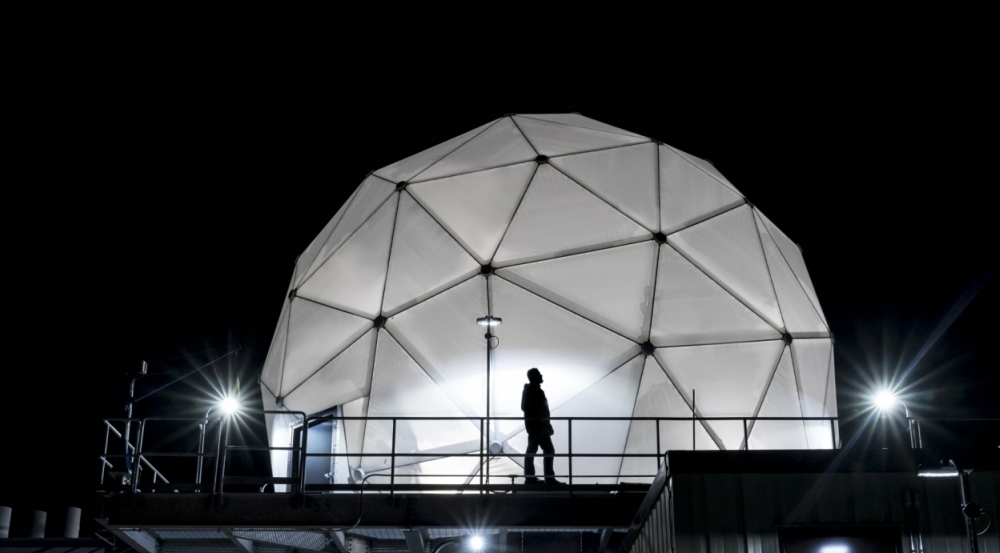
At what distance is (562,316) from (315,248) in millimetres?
5791

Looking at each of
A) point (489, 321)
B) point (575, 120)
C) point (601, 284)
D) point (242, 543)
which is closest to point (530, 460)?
point (489, 321)

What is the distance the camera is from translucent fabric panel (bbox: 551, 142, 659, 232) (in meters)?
17.9

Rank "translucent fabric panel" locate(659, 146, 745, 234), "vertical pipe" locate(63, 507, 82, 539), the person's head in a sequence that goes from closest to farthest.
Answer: the person's head → "translucent fabric panel" locate(659, 146, 745, 234) → "vertical pipe" locate(63, 507, 82, 539)

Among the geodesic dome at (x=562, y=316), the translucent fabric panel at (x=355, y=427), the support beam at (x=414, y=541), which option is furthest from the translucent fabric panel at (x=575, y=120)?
the support beam at (x=414, y=541)

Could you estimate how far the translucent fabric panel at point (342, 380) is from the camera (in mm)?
17391

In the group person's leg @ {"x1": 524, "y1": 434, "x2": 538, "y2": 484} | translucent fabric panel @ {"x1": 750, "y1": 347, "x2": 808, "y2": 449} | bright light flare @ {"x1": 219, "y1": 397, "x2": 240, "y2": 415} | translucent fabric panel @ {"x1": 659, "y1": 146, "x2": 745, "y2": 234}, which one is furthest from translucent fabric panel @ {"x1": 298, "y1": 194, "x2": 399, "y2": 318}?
translucent fabric panel @ {"x1": 750, "y1": 347, "x2": 808, "y2": 449}

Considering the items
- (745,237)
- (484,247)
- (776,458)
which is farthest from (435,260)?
(776,458)

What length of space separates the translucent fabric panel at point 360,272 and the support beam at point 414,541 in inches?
152

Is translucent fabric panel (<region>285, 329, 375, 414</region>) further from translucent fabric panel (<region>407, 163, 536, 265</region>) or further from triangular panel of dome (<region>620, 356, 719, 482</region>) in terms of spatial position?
triangular panel of dome (<region>620, 356, 719, 482</region>)

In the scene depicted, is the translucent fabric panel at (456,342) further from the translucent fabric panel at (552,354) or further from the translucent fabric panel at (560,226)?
the translucent fabric panel at (560,226)

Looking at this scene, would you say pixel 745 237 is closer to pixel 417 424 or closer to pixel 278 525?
pixel 417 424

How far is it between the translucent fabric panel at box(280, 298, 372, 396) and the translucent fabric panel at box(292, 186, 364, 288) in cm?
92

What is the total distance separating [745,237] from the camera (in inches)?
723

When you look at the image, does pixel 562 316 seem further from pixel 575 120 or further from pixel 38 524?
pixel 38 524
